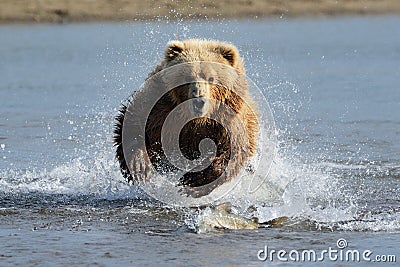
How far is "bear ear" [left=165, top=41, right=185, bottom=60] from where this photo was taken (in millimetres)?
7926

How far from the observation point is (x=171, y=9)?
23.1 metres

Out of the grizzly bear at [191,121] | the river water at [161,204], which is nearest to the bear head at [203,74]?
the grizzly bear at [191,121]

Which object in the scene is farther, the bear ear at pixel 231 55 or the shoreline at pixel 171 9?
the shoreline at pixel 171 9

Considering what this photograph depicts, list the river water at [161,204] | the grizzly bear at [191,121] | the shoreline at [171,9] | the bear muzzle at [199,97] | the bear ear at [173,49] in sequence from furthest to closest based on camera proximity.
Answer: the shoreline at [171,9] → the bear ear at [173,49] → the grizzly bear at [191,121] → the bear muzzle at [199,97] → the river water at [161,204]

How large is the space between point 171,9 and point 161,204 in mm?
15608

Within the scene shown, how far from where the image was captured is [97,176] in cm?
902

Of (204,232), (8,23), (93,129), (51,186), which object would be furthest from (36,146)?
(8,23)

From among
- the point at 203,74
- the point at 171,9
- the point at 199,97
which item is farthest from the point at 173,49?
the point at 171,9

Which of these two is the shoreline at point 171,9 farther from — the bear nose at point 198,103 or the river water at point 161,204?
the bear nose at point 198,103

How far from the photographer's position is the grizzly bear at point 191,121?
768 cm

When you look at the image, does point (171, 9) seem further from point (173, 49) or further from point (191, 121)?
point (191, 121)

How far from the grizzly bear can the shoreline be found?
49.3 feet

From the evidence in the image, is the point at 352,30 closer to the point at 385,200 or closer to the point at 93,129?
the point at 93,129

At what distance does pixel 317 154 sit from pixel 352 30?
1535 centimetres
